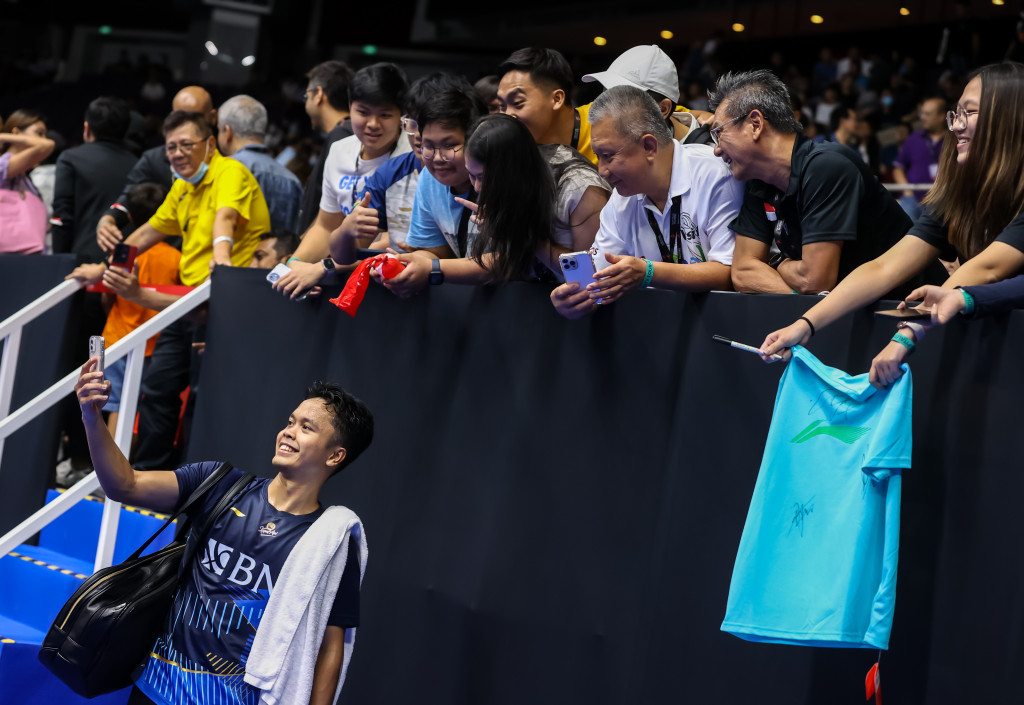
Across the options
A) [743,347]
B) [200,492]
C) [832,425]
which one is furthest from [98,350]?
[832,425]

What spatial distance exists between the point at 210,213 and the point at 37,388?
1127mm

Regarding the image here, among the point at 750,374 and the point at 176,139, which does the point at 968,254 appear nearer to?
the point at 750,374

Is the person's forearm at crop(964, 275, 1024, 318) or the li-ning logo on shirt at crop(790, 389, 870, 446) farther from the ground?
the person's forearm at crop(964, 275, 1024, 318)

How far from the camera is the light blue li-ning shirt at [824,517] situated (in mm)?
2451

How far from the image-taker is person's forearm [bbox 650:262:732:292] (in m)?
3.19

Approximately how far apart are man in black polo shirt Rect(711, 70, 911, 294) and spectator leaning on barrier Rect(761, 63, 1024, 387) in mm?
266

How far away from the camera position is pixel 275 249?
5.55 meters

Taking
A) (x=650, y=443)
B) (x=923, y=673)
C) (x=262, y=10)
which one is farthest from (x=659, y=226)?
(x=262, y=10)

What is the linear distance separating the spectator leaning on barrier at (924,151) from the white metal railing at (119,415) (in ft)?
19.3

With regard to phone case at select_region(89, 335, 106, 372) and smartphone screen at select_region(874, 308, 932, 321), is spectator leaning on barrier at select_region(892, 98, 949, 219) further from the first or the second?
phone case at select_region(89, 335, 106, 372)

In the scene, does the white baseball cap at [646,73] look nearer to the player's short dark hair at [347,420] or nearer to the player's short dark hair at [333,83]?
the player's short dark hair at [347,420]

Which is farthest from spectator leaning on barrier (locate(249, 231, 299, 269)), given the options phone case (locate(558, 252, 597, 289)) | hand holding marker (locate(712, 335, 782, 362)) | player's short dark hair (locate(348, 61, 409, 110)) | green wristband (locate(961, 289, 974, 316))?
green wristband (locate(961, 289, 974, 316))

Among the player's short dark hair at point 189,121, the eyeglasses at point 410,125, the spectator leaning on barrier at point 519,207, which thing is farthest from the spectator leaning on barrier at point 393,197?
the player's short dark hair at point 189,121

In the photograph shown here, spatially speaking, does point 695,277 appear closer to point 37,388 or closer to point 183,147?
point 183,147
